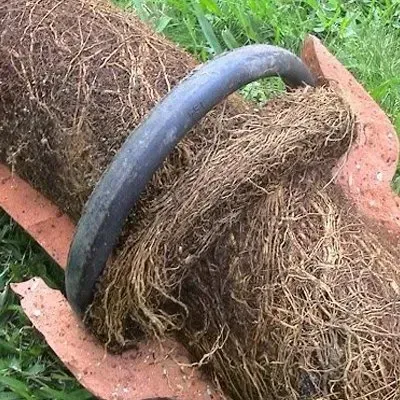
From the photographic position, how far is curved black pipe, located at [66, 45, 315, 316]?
1.48 m

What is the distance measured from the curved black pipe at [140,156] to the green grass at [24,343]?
0.42 meters

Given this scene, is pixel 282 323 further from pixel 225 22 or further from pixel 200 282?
pixel 225 22

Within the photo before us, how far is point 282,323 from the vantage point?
1.52 metres

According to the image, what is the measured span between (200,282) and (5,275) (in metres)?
0.66

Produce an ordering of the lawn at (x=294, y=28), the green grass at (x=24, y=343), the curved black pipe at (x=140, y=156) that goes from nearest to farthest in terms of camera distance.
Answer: the curved black pipe at (x=140, y=156) < the green grass at (x=24, y=343) < the lawn at (x=294, y=28)

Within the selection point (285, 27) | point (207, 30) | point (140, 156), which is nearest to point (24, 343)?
point (140, 156)

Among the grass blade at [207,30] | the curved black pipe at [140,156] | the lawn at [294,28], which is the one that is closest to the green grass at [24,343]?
the curved black pipe at [140,156]

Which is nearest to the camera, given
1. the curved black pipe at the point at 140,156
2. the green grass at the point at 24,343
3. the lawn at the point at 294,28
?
the curved black pipe at the point at 140,156

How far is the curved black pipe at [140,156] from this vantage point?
4.86 feet

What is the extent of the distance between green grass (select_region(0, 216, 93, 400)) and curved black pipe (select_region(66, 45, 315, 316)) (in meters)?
0.42

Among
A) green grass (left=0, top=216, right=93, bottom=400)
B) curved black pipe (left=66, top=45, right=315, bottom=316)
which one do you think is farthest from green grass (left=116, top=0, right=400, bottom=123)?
curved black pipe (left=66, top=45, right=315, bottom=316)

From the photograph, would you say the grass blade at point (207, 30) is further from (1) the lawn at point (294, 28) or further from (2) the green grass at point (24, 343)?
(2) the green grass at point (24, 343)

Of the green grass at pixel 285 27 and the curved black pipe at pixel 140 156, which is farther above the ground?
the curved black pipe at pixel 140 156

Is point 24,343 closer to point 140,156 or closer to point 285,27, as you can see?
point 140,156
